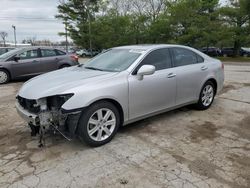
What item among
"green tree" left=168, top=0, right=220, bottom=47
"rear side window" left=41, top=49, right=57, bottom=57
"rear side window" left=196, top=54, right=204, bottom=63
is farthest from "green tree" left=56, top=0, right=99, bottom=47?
"rear side window" left=196, top=54, right=204, bottom=63

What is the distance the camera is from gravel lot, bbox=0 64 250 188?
2.84 metres

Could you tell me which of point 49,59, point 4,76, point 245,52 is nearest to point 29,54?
point 49,59

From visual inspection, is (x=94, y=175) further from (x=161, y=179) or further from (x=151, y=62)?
(x=151, y=62)

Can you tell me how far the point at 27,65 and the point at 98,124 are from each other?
7.05 meters

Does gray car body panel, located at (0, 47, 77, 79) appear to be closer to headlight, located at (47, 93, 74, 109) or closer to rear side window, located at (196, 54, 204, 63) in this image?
rear side window, located at (196, 54, 204, 63)

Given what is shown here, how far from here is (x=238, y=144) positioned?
147 inches

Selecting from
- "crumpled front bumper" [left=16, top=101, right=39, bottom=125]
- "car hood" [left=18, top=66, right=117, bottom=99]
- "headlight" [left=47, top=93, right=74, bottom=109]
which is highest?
"car hood" [left=18, top=66, right=117, bottom=99]

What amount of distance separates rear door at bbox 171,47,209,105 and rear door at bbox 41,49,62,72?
660 cm

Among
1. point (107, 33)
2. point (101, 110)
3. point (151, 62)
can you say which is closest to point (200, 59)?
point (151, 62)

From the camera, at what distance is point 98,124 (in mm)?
3627

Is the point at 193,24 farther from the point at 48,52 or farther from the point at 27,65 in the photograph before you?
the point at 27,65

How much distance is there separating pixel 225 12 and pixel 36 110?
2867 cm

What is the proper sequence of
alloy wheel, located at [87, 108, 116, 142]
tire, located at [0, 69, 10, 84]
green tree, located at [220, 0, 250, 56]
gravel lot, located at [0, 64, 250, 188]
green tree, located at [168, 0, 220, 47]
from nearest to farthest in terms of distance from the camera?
gravel lot, located at [0, 64, 250, 188] < alloy wheel, located at [87, 108, 116, 142] < tire, located at [0, 69, 10, 84] < green tree, located at [168, 0, 220, 47] < green tree, located at [220, 0, 250, 56]

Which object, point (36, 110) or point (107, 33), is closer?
point (36, 110)
